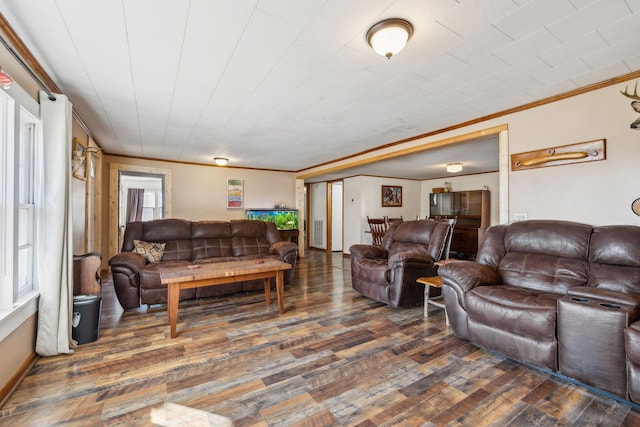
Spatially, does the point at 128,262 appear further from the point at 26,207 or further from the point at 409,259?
the point at 409,259

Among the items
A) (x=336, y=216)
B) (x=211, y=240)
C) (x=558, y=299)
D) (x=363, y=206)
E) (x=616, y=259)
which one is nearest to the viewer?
(x=558, y=299)

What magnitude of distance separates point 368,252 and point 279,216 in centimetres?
348

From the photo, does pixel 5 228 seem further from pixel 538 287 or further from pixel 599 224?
pixel 599 224

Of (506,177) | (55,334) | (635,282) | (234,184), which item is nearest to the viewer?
(635,282)

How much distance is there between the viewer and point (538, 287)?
94.4 inches

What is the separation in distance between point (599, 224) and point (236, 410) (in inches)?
130

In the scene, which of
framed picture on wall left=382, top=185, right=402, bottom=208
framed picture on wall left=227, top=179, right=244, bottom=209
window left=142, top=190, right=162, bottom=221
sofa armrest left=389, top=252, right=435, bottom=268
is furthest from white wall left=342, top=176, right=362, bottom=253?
window left=142, top=190, right=162, bottom=221

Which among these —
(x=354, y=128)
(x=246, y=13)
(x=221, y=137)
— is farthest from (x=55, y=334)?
(x=354, y=128)

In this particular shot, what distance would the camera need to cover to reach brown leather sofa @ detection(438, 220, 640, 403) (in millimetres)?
1652

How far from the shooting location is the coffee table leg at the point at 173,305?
2.54 meters

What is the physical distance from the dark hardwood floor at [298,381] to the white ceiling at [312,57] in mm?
2237

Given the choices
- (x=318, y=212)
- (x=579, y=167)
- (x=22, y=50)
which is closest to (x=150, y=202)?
(x=318, y=212)

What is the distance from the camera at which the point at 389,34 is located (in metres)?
1.70

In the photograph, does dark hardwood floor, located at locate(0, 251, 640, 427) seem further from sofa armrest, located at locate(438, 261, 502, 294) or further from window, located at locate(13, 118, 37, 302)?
window, located at locate(13, 118, 37, 302)
